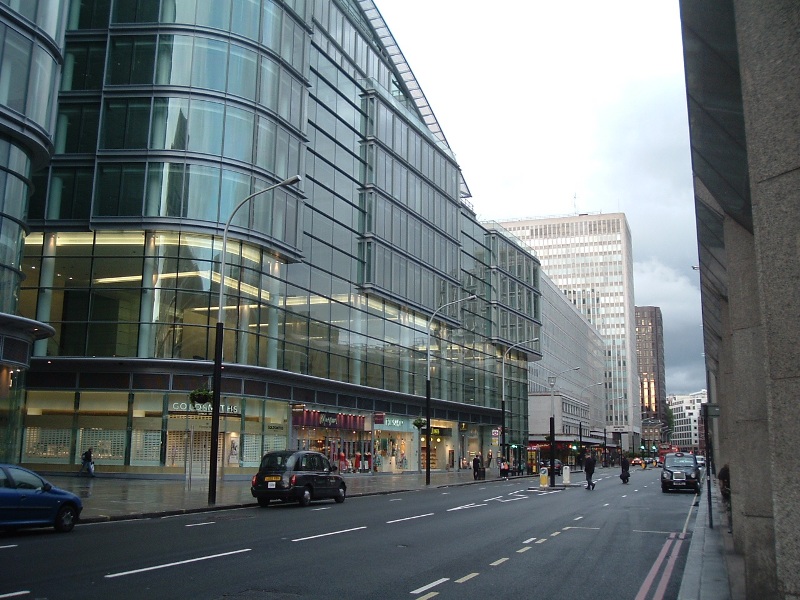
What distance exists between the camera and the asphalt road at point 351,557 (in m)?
10.7

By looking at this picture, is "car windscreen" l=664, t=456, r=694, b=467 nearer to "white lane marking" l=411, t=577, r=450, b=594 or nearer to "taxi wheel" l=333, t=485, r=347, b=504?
"taxi wheel" l=333, t=485, r=347, b=504

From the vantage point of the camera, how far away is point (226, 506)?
Answer: 79.5ft

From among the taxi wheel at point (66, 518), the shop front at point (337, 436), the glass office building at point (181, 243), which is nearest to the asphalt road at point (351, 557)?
the taxi wheel at point (66, 518)

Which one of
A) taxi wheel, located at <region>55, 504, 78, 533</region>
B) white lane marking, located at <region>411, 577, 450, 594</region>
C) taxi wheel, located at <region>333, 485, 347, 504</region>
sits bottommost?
taxi wheel, located at <region>333, 485, 347, 504</region>

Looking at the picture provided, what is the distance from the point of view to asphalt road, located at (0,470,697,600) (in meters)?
10.7

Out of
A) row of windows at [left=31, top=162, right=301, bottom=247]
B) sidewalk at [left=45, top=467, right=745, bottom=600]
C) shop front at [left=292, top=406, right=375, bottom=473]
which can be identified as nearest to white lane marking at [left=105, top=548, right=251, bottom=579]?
sidewalk at [left=45, top=467, right=745, bottom=600]

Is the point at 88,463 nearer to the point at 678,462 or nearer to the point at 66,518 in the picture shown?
the point at 66,518

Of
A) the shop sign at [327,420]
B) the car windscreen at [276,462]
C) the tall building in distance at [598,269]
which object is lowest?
the car windscreen at [276,462]

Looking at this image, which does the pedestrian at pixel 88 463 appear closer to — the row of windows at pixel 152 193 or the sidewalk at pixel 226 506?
the sidewalk at pixel 226 506

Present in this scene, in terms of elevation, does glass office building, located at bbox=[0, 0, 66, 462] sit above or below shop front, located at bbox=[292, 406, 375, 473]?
above

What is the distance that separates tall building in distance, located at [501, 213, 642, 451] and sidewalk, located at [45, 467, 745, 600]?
147 m

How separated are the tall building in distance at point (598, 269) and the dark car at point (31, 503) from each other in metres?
173

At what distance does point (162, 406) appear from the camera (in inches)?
1453

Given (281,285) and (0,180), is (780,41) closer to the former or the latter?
(0,180)
